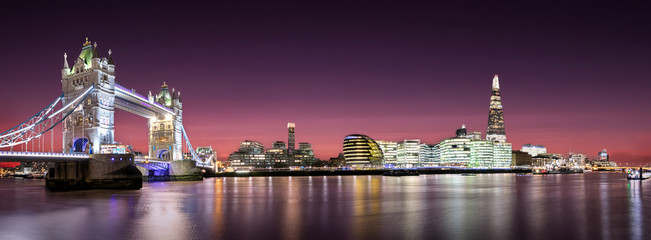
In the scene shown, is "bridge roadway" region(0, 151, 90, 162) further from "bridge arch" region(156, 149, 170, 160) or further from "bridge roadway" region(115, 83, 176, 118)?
"bridge arch" region(156, 149, 170, 160)

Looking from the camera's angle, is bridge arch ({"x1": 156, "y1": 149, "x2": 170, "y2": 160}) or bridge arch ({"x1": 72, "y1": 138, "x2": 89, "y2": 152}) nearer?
bridge arch ({"x1": 72, "y1": 138, "x2": 89, "y2": 152})

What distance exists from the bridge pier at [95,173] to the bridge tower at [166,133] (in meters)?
33.0

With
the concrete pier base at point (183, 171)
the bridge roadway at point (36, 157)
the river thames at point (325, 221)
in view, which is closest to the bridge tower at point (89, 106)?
the bridge roadway at point (36, 157)

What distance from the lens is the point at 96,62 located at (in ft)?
179

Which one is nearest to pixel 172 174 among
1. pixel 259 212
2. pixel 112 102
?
pixel 112 102

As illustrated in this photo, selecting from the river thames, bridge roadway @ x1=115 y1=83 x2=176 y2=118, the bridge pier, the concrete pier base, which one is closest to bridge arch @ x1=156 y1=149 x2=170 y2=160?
the concrete pier base

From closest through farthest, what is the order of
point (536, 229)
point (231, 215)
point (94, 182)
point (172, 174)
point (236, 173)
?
point (536, 229)
point (231, 215)
point (94, 182)
point (172, 174)
point (236, 173)

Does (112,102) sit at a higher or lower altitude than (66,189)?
higher

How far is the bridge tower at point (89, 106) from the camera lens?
5322 cm

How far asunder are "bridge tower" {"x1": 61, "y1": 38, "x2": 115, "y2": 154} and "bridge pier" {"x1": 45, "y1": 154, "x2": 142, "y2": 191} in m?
3.53

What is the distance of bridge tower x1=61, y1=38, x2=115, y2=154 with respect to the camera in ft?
175

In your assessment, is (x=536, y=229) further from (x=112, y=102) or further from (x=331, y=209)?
(x=112, y=102)

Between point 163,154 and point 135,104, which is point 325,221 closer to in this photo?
point 135,104

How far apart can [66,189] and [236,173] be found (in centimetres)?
8860
